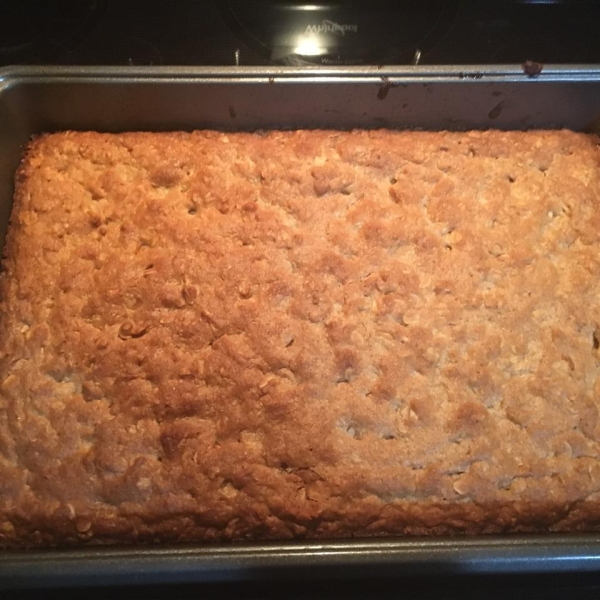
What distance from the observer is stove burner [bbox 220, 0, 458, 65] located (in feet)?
5.39

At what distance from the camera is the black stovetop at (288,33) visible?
1.64 m

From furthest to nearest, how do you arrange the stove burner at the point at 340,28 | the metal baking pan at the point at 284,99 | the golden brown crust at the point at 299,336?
the stove burner at the point at 340,28 → the metal baking pan at the point at 284,99 → the golden brown crust at the point at 299,336

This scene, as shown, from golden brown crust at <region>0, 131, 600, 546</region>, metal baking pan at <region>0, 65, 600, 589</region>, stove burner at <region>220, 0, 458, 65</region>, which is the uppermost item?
stove burner at <region>220, 0, 458, 65</region>

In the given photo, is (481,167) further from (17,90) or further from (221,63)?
(17,90)

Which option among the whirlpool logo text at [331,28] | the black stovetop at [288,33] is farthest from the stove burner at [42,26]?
the whirlpool logo text at [331,28]

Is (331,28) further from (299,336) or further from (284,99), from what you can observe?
(299,336)

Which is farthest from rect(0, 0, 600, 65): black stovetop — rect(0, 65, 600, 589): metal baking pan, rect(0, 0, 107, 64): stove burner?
rect(0, 65, 600, 589): metal baking pan

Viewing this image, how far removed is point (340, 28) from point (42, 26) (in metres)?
0.83

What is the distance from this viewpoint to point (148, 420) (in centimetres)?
119

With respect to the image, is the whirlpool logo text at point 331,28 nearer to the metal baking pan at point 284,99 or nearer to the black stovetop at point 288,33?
the black stovetop at point 288,33

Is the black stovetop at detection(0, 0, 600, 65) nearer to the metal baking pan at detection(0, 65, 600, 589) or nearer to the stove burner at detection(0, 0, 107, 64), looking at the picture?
the stove burner at detection(0, 0, 107, 64)

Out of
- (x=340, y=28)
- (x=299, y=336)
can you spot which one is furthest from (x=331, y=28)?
(x=299, y=336)

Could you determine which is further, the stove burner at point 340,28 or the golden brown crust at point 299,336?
the stove burner at point 340,28

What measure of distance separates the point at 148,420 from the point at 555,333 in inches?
34.2
